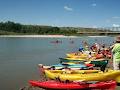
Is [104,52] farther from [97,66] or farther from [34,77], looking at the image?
[34,77]

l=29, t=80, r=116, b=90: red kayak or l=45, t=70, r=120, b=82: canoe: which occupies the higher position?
l=45, t=70, r=120, b=82: canoe

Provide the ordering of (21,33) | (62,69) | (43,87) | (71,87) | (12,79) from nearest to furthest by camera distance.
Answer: (71,87) → (43,87) → (62,69) → (12,79) → (21,33)

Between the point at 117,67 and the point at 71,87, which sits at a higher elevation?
the point at 117,67

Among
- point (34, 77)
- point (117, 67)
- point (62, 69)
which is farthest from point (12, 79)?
point (117, 67)

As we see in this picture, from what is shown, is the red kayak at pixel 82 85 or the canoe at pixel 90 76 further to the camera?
the canoe at pixel 90 76

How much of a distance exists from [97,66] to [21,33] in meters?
123

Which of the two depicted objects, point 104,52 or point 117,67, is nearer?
point 117,67

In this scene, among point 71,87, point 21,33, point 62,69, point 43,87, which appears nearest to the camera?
point 71,87

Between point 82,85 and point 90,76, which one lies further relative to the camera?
point 90,76

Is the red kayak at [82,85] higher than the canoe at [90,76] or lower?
lower

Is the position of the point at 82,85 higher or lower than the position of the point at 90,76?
lower

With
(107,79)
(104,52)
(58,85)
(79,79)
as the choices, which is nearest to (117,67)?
(107,79)

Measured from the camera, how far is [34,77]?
1803 cm

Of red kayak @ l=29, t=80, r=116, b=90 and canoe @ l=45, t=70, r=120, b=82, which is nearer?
red kayak @ l=29, t=80, r=116, b=90
